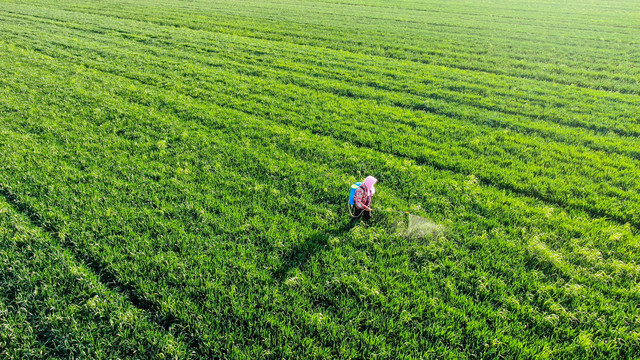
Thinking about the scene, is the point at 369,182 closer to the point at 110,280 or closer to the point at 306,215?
the point at 306,215

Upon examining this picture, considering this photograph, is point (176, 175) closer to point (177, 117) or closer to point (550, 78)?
point (177, 117)

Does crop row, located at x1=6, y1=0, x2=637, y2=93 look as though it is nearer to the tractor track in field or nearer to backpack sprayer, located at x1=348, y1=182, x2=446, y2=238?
backpack sprayer, located at x1=348, y1=182, x2=446, y2=238

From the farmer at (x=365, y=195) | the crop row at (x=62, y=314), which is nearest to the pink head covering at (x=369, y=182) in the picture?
the farmer at (x=365, y=195)

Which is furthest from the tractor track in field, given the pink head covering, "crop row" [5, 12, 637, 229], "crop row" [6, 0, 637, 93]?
"crop row" [6, 0, 637, 93]

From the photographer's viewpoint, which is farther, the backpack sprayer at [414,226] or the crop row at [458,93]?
the crop row at [458,93]

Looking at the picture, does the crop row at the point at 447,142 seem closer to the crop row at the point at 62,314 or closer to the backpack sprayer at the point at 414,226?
the backpack sprayer at the point at 414,226

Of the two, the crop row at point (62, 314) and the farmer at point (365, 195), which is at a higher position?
the farmer at point (365, 195)
